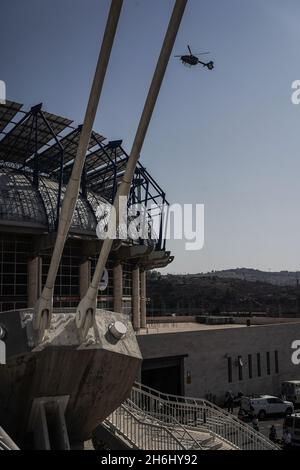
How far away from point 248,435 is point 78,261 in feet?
77.4

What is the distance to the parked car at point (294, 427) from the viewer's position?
22578mm

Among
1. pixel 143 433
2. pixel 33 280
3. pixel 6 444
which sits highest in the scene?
pixel 33 280

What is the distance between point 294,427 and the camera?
2303 cm

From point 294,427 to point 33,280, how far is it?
74.0 feet

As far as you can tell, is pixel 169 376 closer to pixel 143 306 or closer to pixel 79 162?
pixel 143 306

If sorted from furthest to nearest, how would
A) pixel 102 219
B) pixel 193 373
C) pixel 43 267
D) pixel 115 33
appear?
pixel 102 219 < pixel 43 267 < pixel 193 373 < pixel 115 33

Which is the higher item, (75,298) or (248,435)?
(75,298)

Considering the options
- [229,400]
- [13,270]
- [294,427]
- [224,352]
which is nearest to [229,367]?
[224,352]

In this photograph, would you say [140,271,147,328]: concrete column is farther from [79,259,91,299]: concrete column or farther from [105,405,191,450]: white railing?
[105,405,191,450]: white railing

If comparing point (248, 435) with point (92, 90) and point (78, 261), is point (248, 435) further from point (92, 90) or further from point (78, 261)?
point (78, 261)

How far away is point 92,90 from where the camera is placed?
10539mm

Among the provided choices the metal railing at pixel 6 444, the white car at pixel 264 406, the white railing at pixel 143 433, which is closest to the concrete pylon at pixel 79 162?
the metal railing at pixel 6 444

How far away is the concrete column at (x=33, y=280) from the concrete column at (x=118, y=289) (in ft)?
28.9
